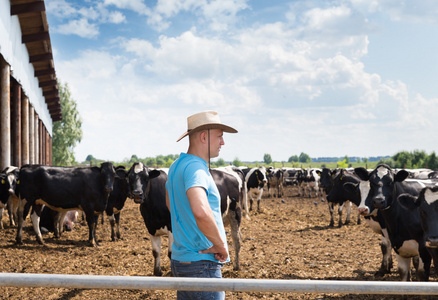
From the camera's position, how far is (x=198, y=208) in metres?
2.45

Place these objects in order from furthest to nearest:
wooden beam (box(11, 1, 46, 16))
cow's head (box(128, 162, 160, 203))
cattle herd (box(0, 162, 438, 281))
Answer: wooden beam (box(11, 1, 46, 16))
cow's head (box(128, 162, 160, 203))
cattle herd (box(0, 162, 438, 281))

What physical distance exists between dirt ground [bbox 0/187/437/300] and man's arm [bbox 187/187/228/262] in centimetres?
421

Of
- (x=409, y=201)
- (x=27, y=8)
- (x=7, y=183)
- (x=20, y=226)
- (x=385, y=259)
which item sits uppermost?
(x=27, y=8)

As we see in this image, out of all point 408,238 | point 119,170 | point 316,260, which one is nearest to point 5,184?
point 119,170

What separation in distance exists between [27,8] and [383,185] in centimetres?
1312

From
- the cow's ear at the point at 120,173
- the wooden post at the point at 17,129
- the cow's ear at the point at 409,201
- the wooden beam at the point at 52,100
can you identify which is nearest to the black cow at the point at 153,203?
the cow's ear at the point at 120,173

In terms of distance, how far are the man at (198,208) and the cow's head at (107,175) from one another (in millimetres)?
8362

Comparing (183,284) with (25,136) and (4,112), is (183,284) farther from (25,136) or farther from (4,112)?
(25,136)

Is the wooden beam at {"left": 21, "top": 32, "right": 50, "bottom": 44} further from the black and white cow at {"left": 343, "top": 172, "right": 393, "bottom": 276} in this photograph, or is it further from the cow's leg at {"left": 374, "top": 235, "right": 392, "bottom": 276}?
the cow's leg at {"left": 374, "top": 235, "right": 392, "bottom": 276}

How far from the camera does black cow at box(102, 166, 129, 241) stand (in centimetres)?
1140

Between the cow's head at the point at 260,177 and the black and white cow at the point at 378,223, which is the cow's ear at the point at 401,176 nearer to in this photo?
the black and white cow at the point at 378,223

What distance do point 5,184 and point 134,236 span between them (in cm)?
402

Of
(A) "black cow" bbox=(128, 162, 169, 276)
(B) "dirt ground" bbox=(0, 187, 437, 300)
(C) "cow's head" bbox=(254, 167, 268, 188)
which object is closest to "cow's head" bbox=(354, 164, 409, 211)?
(B) "dirt ground" bbox=(0, 187, 437, 300)

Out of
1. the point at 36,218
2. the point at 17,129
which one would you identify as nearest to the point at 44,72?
the point at 17,129
